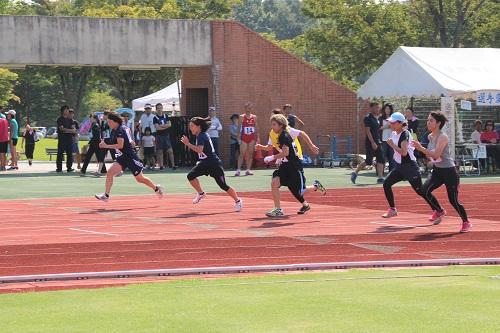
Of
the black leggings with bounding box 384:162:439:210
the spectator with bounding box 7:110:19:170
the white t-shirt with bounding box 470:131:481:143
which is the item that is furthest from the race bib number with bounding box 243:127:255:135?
the black leggings with bounding box 384:162:439:210

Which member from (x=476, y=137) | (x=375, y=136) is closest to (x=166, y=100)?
(x=476, y=137)

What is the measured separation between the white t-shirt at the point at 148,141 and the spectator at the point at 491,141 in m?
10.1

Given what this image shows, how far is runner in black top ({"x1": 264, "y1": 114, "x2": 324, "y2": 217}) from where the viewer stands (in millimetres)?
18531

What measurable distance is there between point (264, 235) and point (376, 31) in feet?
150

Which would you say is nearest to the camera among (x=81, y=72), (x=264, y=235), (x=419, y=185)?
(x=264, y=235)

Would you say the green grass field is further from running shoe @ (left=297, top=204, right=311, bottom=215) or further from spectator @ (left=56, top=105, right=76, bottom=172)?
spectator @ (left=56, top=105, right=76, bottom=172)

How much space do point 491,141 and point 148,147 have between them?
10527 millimetres

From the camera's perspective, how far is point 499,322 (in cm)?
838

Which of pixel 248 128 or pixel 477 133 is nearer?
pixel 248 128

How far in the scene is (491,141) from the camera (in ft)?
110

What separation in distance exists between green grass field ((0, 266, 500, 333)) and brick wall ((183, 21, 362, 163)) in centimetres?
2620

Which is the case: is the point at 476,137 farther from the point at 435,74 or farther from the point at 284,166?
the point at 284,166

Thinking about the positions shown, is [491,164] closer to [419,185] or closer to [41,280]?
[419,185]

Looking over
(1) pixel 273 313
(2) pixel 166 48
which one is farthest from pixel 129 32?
(1) pixel 273 313
